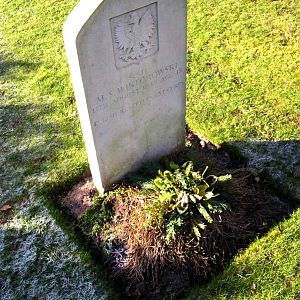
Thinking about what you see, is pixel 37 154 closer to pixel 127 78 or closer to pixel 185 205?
pixel 127 78

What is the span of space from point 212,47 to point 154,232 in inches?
130

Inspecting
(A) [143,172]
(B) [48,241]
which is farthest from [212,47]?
(B) [48,241]

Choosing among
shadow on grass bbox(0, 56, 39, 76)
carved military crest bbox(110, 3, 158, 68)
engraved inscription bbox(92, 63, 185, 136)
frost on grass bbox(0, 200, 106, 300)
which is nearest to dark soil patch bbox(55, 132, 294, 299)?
frost on grass bbox(0, 200, 106, 300)

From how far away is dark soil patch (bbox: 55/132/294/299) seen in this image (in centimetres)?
376

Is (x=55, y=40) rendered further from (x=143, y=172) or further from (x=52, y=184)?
(x=143, y=172)

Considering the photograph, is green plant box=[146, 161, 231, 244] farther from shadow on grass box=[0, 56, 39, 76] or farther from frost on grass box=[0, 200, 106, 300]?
shadow on grass box=[0, 56, 39, 76]

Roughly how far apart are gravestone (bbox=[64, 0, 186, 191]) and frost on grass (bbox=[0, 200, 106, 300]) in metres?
0.64

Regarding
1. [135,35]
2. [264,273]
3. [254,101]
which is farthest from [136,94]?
[254,101]

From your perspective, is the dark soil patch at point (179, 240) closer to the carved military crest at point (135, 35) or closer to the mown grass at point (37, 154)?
the mown grass at point (37, 154)

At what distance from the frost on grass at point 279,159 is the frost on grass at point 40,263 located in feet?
6.58

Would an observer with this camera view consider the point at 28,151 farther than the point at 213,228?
Yes

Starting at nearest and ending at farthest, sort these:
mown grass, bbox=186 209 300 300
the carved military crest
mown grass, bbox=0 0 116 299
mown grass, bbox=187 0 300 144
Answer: the carved military crest < mown grass, bbox=186 209 300 300 < mown grass, bbox=0 0 116 299 < mown grass, bbox=187 0 300 144

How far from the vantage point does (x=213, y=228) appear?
12.6 feet

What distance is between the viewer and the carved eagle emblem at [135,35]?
3.31 metres
